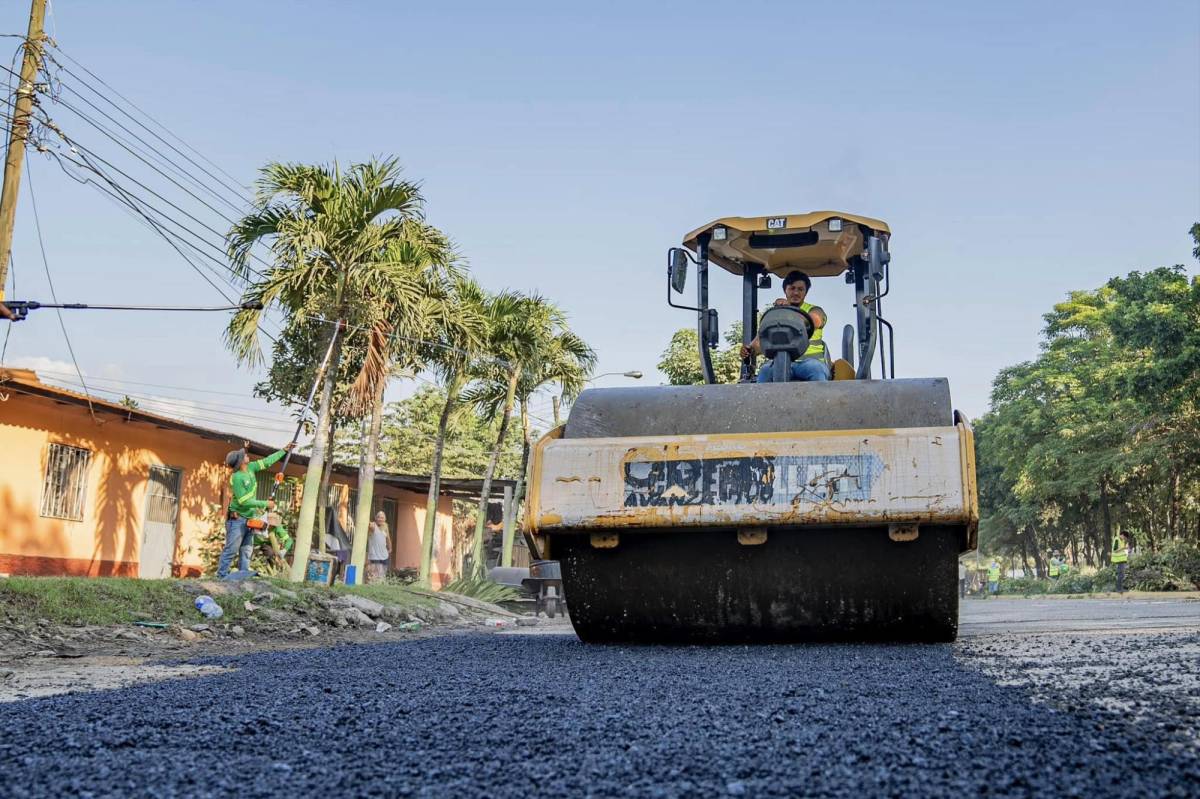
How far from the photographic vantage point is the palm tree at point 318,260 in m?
14.4

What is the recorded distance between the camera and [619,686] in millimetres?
3906

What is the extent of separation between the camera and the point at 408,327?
14883 mm

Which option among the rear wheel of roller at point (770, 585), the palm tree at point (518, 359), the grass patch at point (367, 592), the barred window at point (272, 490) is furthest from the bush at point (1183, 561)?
the rear wheel of roller at point (770, 585)

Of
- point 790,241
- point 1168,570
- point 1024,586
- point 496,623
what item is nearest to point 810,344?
point 790,241

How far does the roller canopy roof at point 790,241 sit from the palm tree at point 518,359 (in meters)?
11.9

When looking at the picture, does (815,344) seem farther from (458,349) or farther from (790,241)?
(458,349)

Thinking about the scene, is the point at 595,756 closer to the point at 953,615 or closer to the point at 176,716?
the point at 176,716

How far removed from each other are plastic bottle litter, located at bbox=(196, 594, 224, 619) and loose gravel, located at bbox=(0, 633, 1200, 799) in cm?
501

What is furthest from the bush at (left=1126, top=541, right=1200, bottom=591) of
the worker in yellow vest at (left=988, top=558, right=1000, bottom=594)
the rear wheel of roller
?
the rear wheel of roller

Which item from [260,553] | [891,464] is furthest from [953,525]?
[260,553]

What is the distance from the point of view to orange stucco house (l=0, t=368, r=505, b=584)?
14.6m

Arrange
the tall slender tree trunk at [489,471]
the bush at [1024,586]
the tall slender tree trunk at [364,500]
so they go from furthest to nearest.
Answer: the bush at [1024,586]
the tall slender tree trunk at [489,471]
the tall slender tree trunk at [364,500]

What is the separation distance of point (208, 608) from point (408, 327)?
6382 mm

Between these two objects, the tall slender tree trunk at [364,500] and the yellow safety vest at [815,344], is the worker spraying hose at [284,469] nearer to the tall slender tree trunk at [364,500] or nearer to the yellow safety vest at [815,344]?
the tall slender tree trunk at [364,500]
